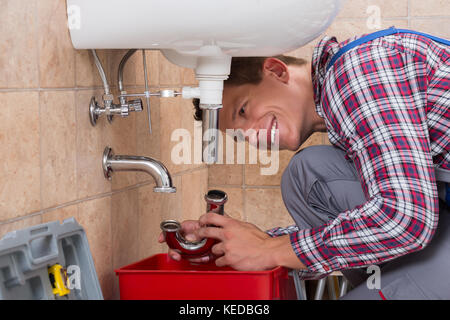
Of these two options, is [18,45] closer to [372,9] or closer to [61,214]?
[61,214]

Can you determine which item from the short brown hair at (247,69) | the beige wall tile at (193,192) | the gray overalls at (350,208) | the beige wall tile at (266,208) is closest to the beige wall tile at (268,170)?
the beige wall tile at (266,208)

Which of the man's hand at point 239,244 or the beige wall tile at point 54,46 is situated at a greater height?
the beige wall tile at point 54,46

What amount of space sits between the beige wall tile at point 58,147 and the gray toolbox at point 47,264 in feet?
0.28

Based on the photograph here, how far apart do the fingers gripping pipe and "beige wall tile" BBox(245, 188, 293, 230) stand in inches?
27.8

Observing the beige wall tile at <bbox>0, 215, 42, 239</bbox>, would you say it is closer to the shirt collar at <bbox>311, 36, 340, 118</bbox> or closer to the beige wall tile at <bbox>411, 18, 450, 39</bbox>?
the shirt collar at <bbox>311, 36, 340, 118</bbox>

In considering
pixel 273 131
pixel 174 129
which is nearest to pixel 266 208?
pixel 174 129

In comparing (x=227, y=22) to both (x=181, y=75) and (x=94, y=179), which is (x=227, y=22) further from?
(x=181, y=75)

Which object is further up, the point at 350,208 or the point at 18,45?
the point at 18,45

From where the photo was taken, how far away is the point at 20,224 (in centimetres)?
96

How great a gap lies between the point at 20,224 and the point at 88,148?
243mm

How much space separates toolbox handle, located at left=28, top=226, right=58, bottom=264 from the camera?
0.90 metres

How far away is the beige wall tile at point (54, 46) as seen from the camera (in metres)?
0.99

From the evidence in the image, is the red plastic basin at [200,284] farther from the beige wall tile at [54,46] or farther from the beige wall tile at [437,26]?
the beige wall tile at [437,26]
